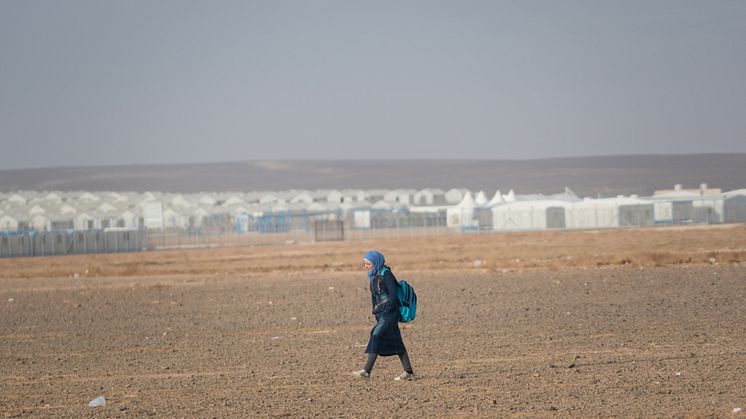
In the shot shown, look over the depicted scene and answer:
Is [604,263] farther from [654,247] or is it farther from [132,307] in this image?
[132,307]

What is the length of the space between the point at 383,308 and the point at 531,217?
61.5 meters

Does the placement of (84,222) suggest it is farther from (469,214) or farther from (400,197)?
(400,197)

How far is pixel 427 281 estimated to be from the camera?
26922mm

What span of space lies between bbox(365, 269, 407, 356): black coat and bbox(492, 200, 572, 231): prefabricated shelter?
60.1m

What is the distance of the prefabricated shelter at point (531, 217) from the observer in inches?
2822

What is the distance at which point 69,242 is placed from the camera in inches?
2418

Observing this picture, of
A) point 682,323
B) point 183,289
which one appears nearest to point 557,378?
point 682,323

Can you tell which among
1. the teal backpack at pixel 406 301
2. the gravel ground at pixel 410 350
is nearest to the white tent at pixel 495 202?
the gravel ground at pixel 410 350

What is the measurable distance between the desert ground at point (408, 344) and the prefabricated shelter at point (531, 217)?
3922 centimetres

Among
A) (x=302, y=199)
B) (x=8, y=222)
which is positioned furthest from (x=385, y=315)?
(x=302, y=199)

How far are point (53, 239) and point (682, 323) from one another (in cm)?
4981

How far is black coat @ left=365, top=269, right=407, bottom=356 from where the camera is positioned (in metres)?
11.2

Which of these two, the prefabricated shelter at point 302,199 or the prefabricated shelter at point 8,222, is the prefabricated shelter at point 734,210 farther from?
the prefabricated shelter at point 302,199

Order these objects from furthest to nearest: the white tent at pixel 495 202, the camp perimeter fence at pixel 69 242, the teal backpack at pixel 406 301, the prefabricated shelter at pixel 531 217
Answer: the white tent at pixel 495 202 → the prefabricated shelter at pixel 531 217 → the camp perimeter fence at pixel 69 242 → the teal backpack at pixel 406 301
